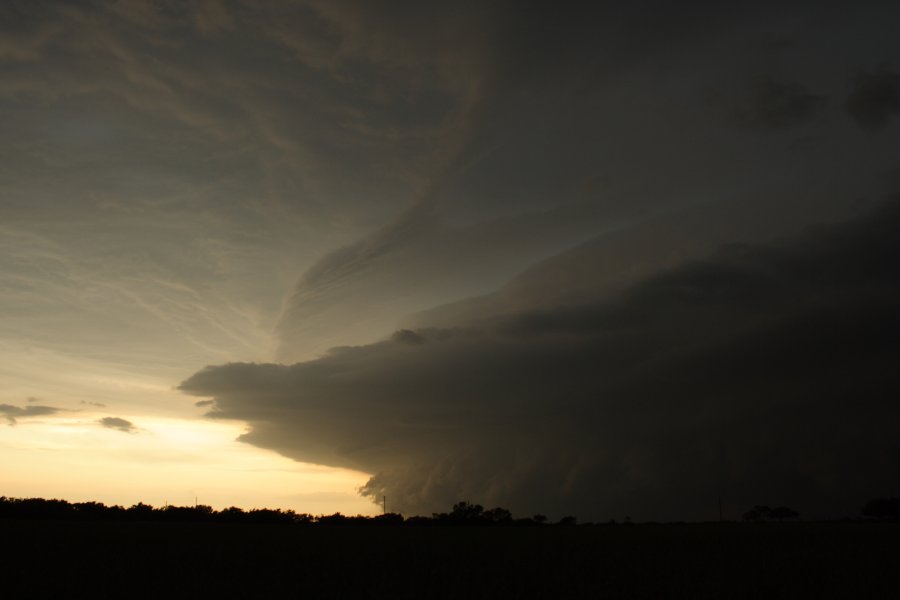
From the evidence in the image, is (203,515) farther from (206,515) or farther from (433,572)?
(433,572)

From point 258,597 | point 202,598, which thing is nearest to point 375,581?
point 258,597

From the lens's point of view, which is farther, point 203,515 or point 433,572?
point 203,515

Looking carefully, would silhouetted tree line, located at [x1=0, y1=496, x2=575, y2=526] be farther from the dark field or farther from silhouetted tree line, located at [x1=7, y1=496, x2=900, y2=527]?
the dark field

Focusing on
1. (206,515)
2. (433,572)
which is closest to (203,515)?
(206,515)

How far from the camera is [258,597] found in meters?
23.4

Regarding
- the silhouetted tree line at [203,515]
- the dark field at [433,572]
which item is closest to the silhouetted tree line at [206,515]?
the silhouetted tree line at [203,515]

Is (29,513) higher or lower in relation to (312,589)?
higher

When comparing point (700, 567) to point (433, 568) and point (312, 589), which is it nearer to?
point (433, 568)

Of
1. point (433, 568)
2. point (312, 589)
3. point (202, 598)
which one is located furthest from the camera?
point (433, 568)

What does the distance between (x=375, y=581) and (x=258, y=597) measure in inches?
211

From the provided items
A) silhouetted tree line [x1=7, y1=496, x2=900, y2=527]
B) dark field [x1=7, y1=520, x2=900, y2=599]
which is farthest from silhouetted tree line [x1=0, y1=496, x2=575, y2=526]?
dark field [x1=7, y1=520, x2=900, y2=599]

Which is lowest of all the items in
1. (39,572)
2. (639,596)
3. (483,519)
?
(639,596)

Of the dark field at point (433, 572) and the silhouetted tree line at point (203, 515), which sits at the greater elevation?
the silhouetted tree line at point (203, 515)

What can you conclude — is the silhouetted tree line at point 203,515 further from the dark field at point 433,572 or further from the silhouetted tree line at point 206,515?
the dark field at point 433,572
